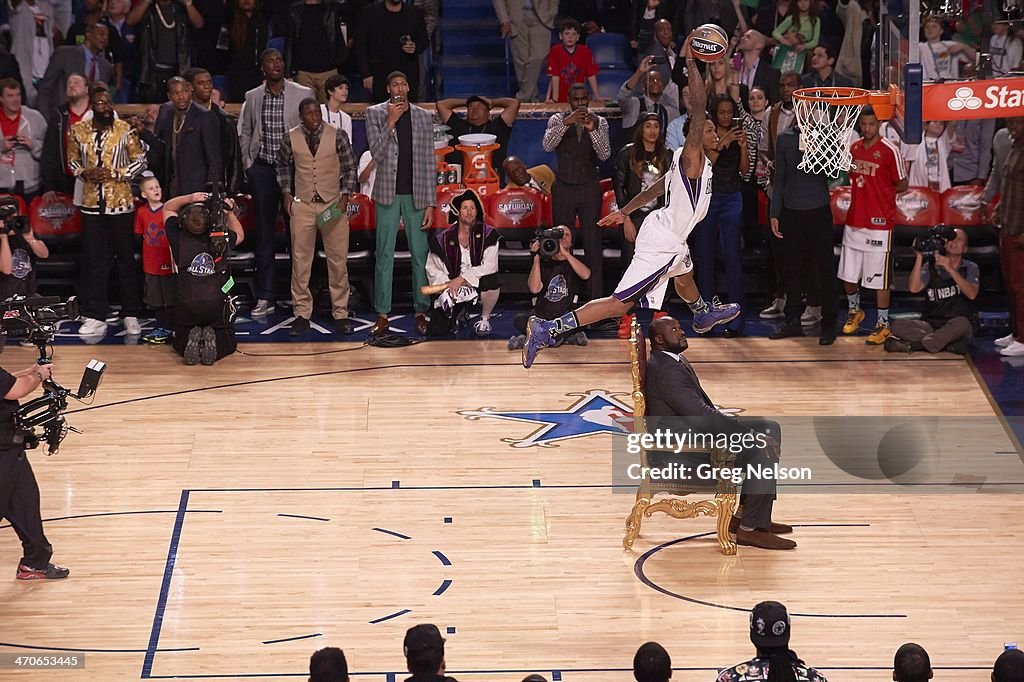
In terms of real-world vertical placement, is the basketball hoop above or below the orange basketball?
below

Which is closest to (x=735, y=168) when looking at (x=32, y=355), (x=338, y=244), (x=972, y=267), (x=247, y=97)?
(x=972, y=267)

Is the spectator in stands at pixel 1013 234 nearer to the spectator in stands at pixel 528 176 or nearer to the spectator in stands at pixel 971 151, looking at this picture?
the spectator in stands at pixel 971 151

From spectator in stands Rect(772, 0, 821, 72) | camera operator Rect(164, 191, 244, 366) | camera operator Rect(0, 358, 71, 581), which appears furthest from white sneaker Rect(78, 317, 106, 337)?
spectator in stands Rect(772, 0, 821, 72)

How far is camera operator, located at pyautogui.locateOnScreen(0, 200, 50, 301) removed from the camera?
44.9 ft

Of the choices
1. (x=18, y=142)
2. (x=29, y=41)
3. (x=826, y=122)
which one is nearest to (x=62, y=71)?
(x=29, y=41)

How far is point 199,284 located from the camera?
14234 mm

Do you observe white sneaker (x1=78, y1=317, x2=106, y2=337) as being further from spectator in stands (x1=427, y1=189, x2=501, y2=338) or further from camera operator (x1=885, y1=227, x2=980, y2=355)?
camera operator (x1=885, y1=227, x2=980, y2=355)

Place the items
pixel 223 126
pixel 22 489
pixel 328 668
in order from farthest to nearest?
pixel 223 126, pixel 22 489, pixel 328 668

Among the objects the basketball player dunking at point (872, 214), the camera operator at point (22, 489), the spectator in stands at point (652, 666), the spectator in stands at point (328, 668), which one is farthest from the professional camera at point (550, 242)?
the spectator in stands at point (328, 668)

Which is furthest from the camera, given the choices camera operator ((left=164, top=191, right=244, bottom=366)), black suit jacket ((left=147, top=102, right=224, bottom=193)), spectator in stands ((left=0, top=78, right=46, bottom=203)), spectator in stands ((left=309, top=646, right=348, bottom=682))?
spectator in stands ((left=0, top=78, right=46, bottom=203))

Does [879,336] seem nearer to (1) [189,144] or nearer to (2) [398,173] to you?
(2) [398,173]

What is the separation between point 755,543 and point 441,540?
6.87ft

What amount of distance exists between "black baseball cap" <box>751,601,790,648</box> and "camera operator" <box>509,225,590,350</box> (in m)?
7.54

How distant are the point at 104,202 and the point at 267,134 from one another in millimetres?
1697
